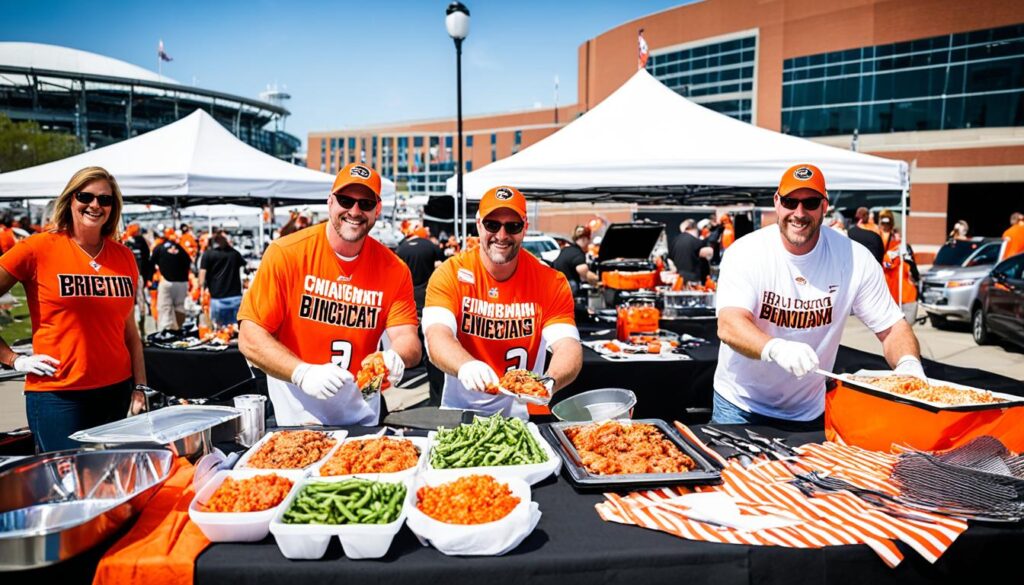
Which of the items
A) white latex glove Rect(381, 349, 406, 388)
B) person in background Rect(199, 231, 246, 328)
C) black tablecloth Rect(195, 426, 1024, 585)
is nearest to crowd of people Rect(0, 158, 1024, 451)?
white latex glove Rect(381, 349, 406, 388)

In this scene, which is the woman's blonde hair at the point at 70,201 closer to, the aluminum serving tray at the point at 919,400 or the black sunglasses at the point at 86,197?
the black sunglasses at the point at 86,197

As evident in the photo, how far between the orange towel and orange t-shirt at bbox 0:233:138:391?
1.65 m

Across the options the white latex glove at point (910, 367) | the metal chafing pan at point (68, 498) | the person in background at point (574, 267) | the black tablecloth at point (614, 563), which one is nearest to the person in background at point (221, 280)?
the person in background at point (574, 267)

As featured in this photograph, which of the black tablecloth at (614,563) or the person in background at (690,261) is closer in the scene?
the black tablecloth at (614,563)

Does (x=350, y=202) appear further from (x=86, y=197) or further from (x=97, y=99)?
(x=97, y=99)

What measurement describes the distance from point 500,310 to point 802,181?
66.4 inches

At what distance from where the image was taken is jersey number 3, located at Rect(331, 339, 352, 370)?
318cm

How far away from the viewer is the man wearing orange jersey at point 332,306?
122 inches

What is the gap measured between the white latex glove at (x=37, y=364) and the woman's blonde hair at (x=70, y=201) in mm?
689

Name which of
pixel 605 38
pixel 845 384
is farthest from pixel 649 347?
pixel 605 38

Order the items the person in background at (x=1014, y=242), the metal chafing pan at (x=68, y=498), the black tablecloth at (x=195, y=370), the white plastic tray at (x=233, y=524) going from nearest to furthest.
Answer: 1. the metal chafing pan at (x=68, y=498)
2. the white plastic tray at (x=233, y=524)
3. the black tablecloth at (x=195, y=370)
4. the person in background at (x=1014, y=242)

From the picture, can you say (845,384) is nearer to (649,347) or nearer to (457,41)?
(649,347)

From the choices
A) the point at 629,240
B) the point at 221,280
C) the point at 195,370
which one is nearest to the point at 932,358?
the point at 629,240

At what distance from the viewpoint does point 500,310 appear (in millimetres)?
3461
